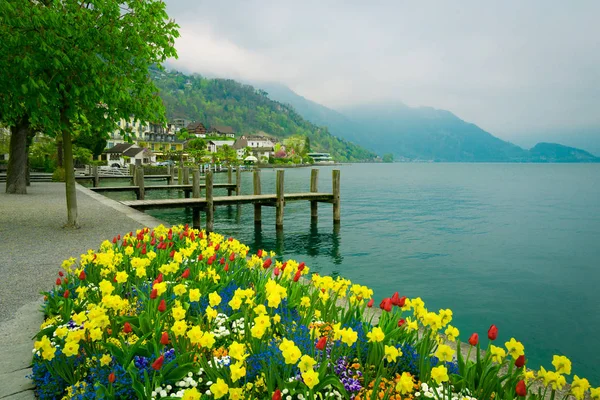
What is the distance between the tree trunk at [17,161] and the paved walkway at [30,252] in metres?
3.82

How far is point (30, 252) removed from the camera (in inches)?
413

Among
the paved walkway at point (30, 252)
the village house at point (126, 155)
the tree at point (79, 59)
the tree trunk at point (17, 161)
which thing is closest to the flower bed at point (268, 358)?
the paved walkway at point (30, 252)

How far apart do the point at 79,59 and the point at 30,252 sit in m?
5.22

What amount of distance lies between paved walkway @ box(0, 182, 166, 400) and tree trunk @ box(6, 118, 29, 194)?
12.5ft

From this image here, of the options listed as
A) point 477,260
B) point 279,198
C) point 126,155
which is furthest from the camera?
point 126,155

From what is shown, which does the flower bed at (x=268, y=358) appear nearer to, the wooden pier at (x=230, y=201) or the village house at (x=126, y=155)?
the wooden pier at (x=230, y=201)

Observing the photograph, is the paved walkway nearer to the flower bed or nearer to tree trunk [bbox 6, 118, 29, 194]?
the flower bed

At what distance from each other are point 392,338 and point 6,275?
7.66 m

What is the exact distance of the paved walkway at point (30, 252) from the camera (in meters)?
4.72

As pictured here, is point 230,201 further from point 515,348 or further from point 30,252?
point 515,348

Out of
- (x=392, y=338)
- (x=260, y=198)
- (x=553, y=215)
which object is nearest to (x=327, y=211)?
(x=260, y=198)

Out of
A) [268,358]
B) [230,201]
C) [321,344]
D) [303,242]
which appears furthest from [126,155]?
[321,344]

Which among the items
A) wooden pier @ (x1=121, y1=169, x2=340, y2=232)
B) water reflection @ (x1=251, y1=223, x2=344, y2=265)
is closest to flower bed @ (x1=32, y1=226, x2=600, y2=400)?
water reflection @ (x1=251, y1=223, x2=344, y2=265)

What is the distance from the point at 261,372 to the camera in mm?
3809
